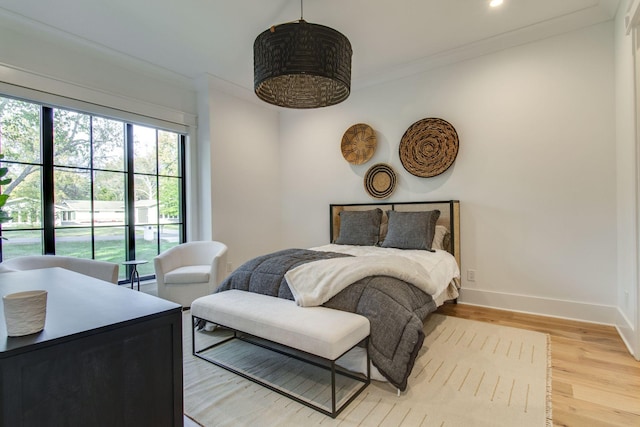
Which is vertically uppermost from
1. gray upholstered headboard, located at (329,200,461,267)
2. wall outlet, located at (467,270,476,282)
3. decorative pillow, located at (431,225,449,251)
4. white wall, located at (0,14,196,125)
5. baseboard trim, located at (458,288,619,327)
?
white wall, located at (0,14,196,125)

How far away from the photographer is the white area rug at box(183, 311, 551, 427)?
1.57 meters

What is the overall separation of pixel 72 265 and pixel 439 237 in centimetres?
361

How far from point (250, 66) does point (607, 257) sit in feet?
13.7

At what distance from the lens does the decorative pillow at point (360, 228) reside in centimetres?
366

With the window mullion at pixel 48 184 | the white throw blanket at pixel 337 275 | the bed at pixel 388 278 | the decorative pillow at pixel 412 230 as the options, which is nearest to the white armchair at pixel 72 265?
the window mullion at pixel 48 184

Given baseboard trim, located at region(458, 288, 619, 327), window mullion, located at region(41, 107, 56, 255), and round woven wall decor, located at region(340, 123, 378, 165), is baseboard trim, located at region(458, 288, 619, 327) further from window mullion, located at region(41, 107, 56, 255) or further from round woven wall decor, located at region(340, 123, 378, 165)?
window mullion, located at region(41, 107, 56, 255)

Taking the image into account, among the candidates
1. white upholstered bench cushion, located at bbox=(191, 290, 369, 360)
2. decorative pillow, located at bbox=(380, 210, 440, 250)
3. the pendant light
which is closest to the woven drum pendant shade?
the pendant light

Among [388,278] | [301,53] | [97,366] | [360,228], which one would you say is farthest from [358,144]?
[97,366]

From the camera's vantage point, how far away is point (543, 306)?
304cm

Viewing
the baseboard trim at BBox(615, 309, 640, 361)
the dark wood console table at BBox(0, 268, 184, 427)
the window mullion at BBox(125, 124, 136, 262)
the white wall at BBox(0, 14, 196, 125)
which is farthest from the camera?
the window mullion at BBox(125, 124, 136, 262)

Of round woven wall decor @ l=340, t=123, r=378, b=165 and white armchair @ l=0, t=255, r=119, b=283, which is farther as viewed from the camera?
round woven wall decor @ l=340, t=123, r=378, b=165

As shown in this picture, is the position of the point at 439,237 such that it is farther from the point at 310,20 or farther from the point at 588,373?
the point at 310,20

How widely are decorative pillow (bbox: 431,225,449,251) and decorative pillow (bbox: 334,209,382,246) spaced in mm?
654

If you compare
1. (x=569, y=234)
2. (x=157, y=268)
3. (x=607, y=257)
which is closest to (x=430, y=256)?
(x=569, y=234)
